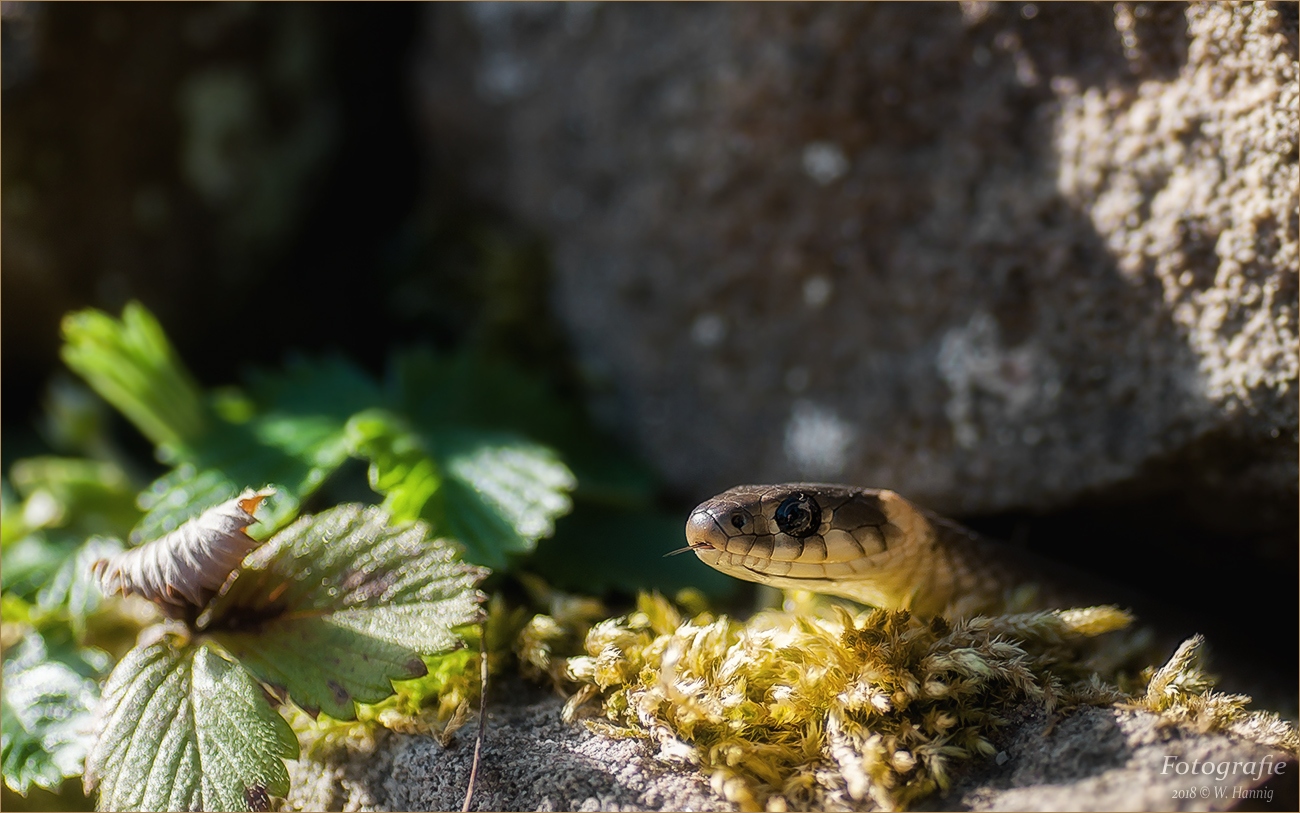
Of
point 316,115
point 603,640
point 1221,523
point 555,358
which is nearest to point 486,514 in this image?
point 603,640

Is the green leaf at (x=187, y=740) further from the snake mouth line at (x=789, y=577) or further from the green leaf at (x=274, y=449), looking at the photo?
the snake mouth line at (x=789, y=577)

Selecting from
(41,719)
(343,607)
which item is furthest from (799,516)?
(41,719)

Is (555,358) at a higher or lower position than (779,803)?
higher

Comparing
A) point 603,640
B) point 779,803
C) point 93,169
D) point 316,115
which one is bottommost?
point 779,803

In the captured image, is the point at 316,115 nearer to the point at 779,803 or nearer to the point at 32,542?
the point at 32,542

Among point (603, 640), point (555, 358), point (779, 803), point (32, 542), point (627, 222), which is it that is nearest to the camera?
point (779, 803)

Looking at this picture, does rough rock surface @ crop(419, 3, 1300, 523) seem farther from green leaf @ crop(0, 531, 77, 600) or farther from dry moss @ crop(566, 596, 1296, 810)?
green leaf @ crop(0, 531, 77, 600)

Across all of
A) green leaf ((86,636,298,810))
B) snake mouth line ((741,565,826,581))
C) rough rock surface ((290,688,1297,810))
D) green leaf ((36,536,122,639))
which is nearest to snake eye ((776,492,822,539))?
snake mouth line ((741,565,826,581))

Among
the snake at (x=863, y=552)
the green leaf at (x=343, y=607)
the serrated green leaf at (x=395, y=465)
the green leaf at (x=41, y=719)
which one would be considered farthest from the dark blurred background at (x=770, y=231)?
the green leaf at (x=41, y=719)
